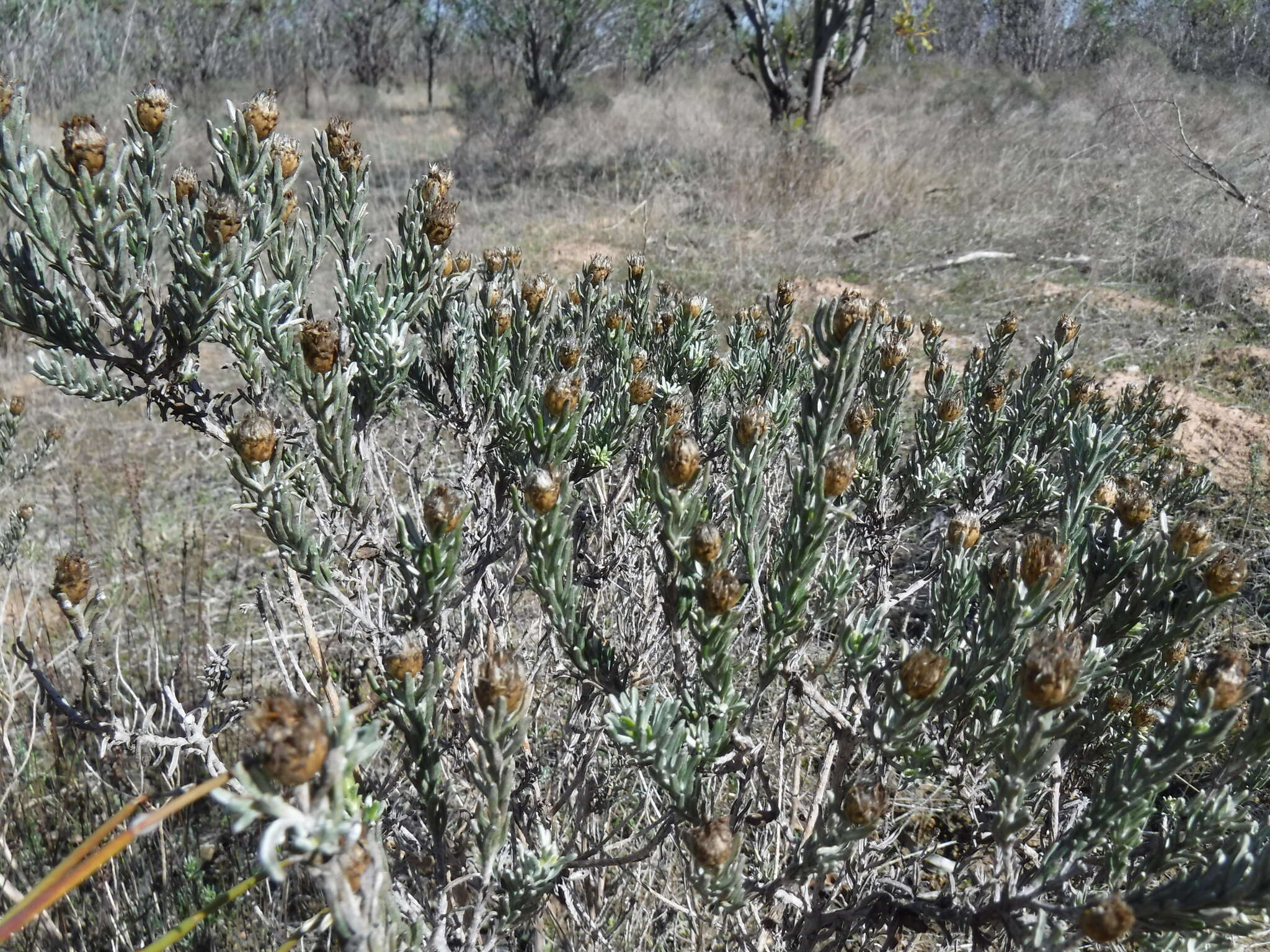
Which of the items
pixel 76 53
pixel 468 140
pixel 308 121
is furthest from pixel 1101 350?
pixel 308 121

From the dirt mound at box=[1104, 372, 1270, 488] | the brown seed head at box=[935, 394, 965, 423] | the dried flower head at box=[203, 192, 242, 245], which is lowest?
the dirt mound at box=[1104, 372, 1270, 488]

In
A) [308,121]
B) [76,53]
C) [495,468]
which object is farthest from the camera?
[308,121]

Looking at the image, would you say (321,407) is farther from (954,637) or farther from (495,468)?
(954,637)

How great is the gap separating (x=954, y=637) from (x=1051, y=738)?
0.37m

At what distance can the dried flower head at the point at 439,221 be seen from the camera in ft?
5.21

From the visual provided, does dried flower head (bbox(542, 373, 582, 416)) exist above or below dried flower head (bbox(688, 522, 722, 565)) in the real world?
above

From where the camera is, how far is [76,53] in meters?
12.1

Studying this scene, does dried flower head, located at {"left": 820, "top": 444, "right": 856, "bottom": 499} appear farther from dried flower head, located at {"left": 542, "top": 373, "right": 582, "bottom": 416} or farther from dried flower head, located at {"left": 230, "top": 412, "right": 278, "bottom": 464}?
dried flower head, located at {"left": 230, "top": 412, "right": 278, "bottom": 464}

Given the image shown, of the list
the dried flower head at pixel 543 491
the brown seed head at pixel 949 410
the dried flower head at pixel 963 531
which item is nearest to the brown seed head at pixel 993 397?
the brown seed head at pixel 949 410

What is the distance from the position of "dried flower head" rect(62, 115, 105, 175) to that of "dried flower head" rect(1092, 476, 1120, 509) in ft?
6.13

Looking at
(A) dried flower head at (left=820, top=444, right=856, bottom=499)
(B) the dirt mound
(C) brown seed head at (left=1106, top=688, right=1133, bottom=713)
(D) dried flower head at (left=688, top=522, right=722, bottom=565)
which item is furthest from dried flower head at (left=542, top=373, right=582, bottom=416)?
(B) the dirt mound

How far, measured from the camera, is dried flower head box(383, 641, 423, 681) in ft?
3.70

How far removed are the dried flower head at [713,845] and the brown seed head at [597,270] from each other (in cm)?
180

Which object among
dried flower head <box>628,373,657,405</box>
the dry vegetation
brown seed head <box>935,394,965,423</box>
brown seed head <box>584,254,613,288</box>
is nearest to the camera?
dried flower head <box>628,373,657,405</box>
